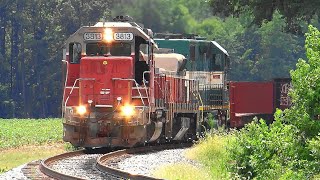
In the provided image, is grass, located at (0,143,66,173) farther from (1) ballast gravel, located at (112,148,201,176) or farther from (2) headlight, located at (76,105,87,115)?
(1) ballast gravel, located at (112,148,201,176)

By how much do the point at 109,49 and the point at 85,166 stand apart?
17.5ft

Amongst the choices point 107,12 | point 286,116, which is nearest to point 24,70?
point 107,12

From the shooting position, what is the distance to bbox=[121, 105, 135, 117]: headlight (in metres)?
24.2

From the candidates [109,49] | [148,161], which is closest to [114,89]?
[109,49]

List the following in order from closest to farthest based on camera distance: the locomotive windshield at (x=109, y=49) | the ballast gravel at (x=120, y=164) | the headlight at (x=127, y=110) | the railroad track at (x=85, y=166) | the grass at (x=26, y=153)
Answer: the railroad track at (x=85, y=166) < the ballast gravel at (x=120, y=164) < the headlight at (x=127, y=110) < the locomotive windshield at (x=109, y=49) < the grass at (x=26, y=153)

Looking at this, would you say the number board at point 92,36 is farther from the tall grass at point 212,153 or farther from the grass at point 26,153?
the tall grass at point 212,153

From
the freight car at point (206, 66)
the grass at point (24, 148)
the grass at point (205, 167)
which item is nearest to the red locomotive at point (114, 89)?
the grass at point (205, 167)

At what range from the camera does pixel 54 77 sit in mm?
87375

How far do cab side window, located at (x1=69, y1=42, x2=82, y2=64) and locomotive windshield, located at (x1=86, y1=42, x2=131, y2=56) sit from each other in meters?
0.31

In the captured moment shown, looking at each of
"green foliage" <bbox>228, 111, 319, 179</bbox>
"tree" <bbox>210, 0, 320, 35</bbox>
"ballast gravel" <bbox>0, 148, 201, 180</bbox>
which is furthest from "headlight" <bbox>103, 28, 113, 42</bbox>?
"green foliage" <bbox>228, 111, 319, 179</bbox>

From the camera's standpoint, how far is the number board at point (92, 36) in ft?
82.0

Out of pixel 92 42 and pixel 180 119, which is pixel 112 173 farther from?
pixel 180 119

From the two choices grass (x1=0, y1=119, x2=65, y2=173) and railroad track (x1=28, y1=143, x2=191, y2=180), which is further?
grass (x1=0, y1=119, x2=65, y2=173)

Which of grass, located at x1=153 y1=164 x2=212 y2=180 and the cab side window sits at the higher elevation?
the cab side window
